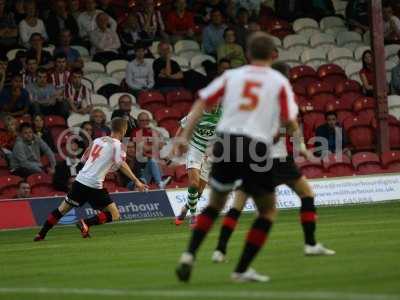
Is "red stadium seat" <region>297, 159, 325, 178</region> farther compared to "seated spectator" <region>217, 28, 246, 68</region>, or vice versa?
"seated spectator" <region>217, 28, 246, 68</region>

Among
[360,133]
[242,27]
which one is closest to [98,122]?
[242,27]

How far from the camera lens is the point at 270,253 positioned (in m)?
13.0

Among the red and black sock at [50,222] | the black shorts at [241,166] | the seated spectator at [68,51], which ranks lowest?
the red and black sock at [50,222]

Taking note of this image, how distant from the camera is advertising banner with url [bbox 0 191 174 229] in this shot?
21172 millimetres

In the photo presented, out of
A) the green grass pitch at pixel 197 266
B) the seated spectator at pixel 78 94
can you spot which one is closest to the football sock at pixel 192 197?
the green grass pitch at pixel 197 266

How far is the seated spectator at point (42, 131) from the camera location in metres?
23.2

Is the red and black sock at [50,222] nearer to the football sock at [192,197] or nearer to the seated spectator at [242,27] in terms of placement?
the football sock at [192,197]

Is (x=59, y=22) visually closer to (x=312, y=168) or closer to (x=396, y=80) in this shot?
(x=312, y=168)

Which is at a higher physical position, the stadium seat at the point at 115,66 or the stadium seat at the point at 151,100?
the stadium seat at the point at 115,66

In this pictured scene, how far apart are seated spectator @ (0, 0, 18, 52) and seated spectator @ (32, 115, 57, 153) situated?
290 centimetres

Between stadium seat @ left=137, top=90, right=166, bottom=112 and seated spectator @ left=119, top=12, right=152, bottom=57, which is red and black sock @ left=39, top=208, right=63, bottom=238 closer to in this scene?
stadium seat @ left=137, top=90, right=166, bottom=112

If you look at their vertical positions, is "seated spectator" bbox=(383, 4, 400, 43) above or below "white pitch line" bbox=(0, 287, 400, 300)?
below

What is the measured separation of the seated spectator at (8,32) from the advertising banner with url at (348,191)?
6.77 metres

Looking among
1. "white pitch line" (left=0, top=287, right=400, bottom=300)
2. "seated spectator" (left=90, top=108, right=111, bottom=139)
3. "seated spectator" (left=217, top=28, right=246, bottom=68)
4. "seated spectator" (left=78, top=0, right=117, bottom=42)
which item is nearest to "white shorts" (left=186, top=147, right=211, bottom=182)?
"seated spectator" (left=90, top=108, right=111, bottom=139)
